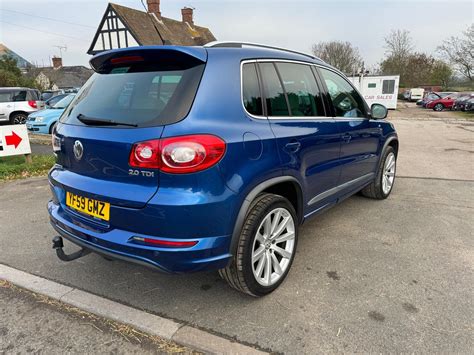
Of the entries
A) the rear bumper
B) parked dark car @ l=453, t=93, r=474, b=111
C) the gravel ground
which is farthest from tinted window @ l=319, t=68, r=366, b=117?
parked dark car @ l=453, t=93, r=474, b=111

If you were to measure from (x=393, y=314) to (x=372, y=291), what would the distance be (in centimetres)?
29

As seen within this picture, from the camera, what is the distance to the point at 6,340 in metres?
2.32

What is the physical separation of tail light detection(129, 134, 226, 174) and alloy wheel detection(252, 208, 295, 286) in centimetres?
71

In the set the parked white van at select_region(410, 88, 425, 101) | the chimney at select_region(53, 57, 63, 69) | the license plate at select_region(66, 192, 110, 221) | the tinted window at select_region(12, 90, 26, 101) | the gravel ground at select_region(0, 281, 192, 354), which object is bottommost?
the gravel ground at select_region(0, 281, 192, 354)

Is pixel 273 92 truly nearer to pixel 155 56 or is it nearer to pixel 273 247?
pixel 155 56

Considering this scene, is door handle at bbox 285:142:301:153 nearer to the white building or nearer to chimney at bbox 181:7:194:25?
the white building

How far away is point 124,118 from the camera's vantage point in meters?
2.28

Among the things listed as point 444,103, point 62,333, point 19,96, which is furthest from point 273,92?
point 444,103

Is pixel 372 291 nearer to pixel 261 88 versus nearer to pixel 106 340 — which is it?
pixel 261 88

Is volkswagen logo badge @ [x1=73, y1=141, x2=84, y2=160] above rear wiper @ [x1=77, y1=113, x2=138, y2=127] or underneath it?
underneath

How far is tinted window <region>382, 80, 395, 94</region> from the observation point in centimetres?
A: 2586

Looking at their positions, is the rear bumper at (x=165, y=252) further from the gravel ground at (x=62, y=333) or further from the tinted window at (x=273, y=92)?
the tinted window at (x=273, y=92)

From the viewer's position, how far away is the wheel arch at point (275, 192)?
2.28 metres

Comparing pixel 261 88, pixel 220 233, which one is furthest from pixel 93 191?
pixel 261 88
